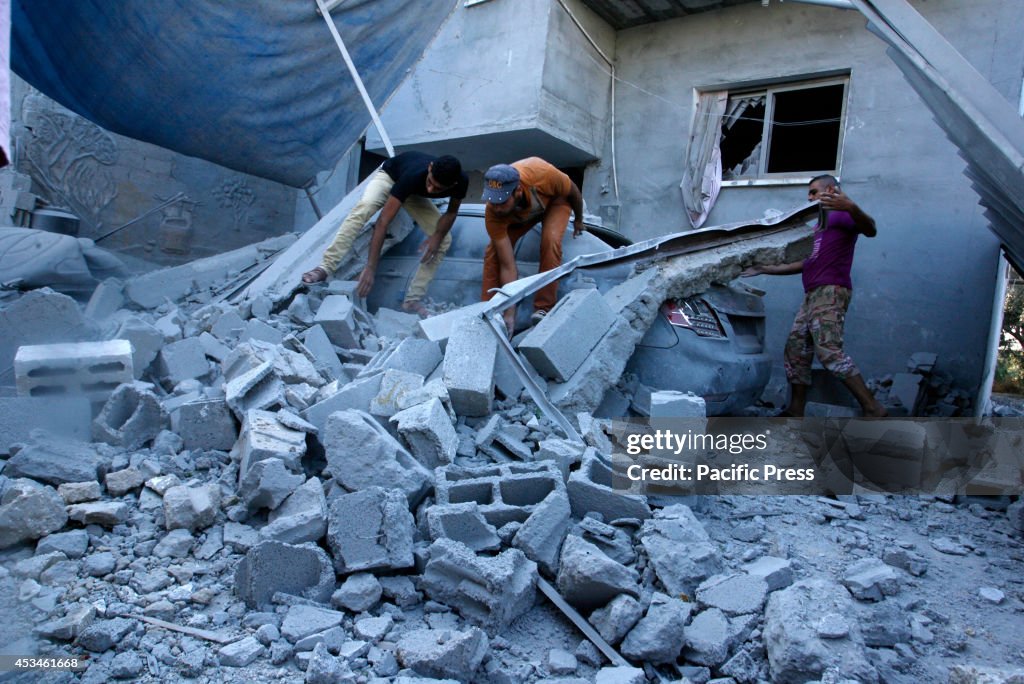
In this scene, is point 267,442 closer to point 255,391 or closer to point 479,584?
point 255,391

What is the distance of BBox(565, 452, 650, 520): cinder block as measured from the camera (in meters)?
2.84

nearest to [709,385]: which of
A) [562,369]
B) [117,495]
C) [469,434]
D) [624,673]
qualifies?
[562,369]

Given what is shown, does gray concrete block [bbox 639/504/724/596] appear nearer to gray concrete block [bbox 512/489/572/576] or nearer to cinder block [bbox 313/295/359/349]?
gray concrete block [bbox 512/489/572/576]

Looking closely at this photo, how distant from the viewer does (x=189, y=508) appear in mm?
2559

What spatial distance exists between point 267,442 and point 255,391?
57cm

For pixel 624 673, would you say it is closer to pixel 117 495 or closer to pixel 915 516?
pixel 117 495

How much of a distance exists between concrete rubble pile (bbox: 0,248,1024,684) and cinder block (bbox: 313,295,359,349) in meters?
0.79

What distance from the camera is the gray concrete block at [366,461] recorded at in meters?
2.74

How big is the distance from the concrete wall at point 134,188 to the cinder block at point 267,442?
709 cm

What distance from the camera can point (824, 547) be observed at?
10.0 feet

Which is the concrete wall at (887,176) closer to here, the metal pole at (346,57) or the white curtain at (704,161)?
the white curtain at (704,161)

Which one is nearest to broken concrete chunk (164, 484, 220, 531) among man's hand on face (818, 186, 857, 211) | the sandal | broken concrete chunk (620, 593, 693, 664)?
broken concrete chunk (620, 593, 693, 664)

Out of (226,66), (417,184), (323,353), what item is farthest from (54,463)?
(226,66)

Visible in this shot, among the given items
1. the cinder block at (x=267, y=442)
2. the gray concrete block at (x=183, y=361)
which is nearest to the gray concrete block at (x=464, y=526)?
the cinder block at (x=267, y=442)
